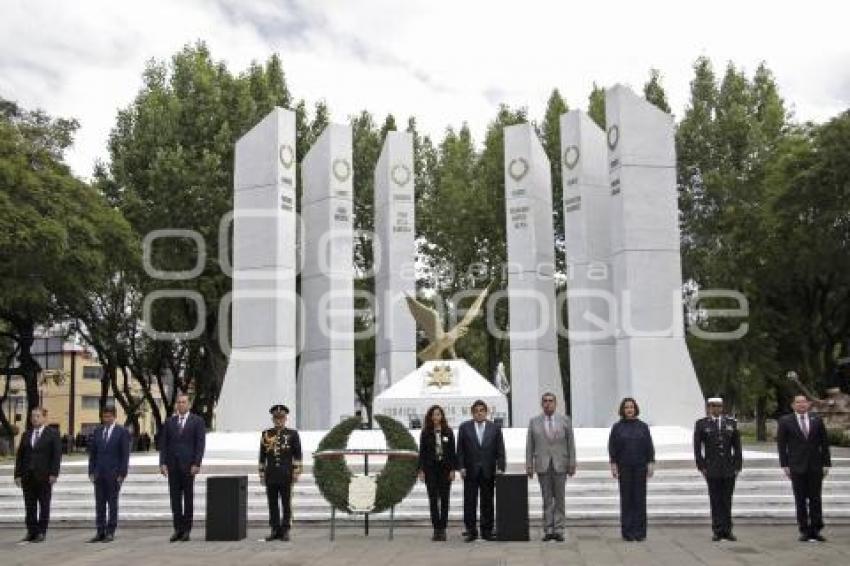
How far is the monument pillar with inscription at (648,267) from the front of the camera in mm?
20078

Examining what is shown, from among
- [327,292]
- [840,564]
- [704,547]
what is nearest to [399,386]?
[327,292]

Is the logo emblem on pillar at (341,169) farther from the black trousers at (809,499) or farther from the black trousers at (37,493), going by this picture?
the black trousers at (809,499)

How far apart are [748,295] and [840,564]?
25081mm

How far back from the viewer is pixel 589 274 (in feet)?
76.5

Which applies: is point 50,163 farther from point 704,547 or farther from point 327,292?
point 704,547

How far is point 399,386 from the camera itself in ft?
71.0

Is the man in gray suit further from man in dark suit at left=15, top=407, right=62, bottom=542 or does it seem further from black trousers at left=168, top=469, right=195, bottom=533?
man in dark suit at left=15, top=407, right=62, bottom=542

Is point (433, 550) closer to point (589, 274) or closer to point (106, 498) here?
point (106, 498)

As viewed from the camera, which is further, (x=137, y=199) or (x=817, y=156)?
(x=137, y=199)

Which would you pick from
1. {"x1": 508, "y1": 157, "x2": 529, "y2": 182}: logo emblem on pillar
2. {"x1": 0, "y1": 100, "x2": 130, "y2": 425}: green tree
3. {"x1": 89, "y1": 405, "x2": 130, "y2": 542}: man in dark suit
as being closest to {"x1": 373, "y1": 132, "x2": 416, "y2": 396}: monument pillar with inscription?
{"x1": 508, "y1": 157, "x2": 529, "y2": 182}: logo emblem on pillar

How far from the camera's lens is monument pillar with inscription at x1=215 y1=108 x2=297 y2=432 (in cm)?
Result: 2195

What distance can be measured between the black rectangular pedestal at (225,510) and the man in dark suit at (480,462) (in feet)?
7.91

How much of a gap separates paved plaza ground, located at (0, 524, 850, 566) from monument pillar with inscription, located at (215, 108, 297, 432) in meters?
10.8

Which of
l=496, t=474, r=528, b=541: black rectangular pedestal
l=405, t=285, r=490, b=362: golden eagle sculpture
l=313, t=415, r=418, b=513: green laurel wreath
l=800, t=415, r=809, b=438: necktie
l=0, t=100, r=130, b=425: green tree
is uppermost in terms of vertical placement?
l=0, t=100, r=130, b=425: green tree
